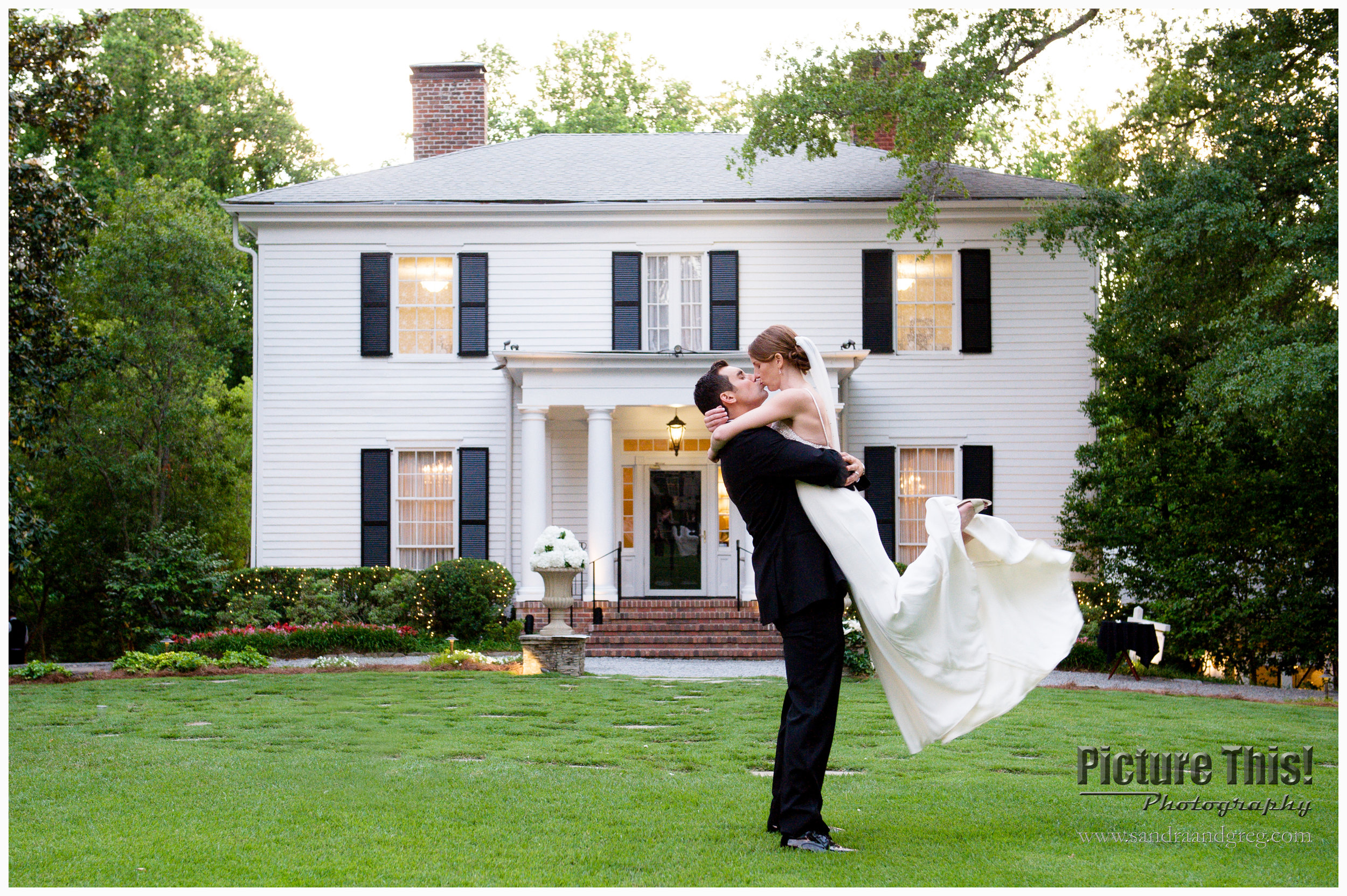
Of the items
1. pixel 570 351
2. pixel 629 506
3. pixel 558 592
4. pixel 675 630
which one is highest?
pixel 570 351

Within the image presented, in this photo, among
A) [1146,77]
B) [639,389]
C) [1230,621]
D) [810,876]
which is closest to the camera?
[810,876]

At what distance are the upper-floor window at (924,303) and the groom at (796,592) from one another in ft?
47.9

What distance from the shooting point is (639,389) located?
1795 cm

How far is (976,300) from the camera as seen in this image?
19.2m

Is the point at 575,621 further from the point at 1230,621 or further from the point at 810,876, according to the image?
the point at 810,876

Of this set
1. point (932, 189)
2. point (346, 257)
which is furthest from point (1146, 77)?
point (346, 257)

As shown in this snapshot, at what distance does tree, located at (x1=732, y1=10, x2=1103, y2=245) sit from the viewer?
16219 millimetres

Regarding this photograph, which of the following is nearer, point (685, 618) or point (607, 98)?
point (685, 618)

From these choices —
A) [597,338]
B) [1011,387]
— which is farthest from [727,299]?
[1011,387]

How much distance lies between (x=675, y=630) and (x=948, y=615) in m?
12.1

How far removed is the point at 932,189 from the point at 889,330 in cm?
225

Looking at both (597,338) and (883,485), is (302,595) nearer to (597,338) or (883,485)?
(597,338)

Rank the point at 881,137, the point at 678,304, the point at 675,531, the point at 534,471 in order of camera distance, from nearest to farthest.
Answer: the point at 534,471 < the point at 678,304 < the point at 675,531 < the point at 881,137

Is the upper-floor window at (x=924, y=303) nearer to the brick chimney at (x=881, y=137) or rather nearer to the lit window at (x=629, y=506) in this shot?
the brick chimney at (x=881, y=137)
